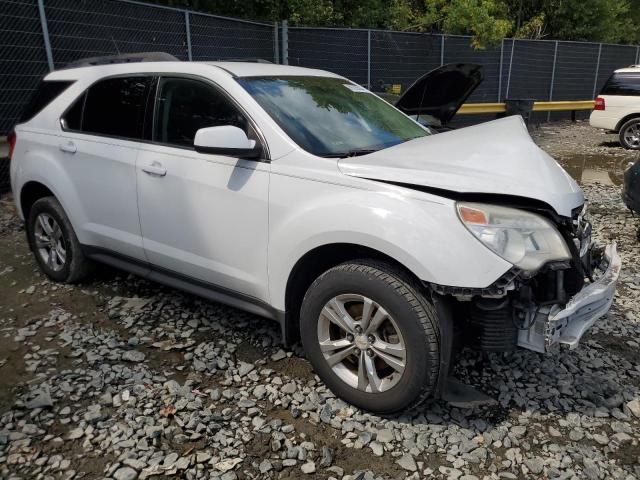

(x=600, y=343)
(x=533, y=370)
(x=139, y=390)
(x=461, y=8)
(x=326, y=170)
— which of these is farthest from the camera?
(x=461, y=8)

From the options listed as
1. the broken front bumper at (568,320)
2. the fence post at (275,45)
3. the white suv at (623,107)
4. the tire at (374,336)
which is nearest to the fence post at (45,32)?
the fence post at (275,45)

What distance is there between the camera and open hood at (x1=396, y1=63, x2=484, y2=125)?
6355 millimetres

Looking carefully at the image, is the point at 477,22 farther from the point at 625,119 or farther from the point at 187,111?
the point at 187,111

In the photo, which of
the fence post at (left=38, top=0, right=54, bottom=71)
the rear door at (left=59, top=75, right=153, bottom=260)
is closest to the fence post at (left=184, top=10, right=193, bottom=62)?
the fence post at (left=38, top=0, right=54, bottom=71)

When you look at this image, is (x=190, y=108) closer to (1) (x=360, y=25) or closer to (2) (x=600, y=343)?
(2) (x=600, y=343)

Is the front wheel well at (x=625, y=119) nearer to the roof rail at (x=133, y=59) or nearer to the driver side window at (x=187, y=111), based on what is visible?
the roof rail at (x=133, y=59)

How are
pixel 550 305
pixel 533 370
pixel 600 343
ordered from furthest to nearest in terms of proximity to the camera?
pixel 600 343 < pixel 533 370 < pixel 550 305

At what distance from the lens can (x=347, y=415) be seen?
2.76 m

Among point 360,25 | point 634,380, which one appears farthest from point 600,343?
point 360,25

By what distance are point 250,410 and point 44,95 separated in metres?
3.12

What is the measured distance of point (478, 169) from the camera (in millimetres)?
2535

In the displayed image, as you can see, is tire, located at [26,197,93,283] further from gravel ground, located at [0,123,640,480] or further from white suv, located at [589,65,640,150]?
white suv, located at [589,65,640,150]

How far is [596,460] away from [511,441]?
380 millimetres

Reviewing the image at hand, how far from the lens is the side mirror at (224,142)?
8.93 feet
